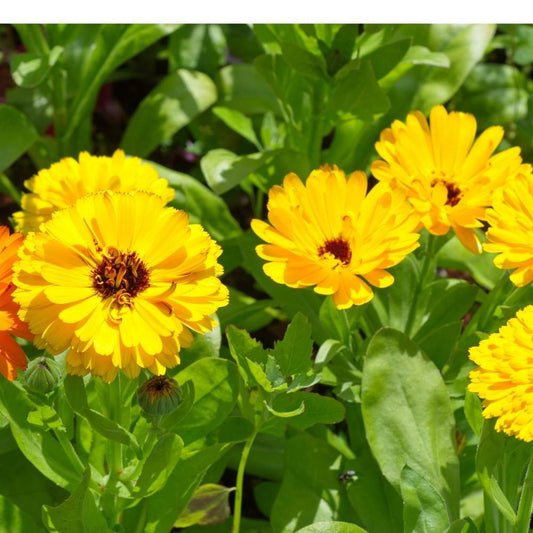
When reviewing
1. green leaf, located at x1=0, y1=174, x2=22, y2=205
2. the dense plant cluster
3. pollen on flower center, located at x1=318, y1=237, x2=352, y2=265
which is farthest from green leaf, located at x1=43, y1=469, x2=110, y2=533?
green leaf, located at x1=0, y1=174, x2=22, y2=205

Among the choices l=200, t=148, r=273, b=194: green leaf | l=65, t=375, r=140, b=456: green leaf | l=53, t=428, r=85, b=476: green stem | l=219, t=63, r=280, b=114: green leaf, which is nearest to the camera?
l=65, t=375, r=140, b=456: green leaf

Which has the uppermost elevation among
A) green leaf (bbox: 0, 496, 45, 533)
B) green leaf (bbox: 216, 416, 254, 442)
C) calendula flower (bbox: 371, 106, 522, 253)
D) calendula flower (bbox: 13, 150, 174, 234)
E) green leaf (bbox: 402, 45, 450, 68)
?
calendula flower (bbox: 13, 150, 174, 234)

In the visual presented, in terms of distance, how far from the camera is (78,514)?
114cm

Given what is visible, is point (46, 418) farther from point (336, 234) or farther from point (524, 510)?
point (524, 510)

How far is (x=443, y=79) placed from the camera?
2.02 m

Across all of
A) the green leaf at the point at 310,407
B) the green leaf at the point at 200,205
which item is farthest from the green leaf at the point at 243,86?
the green leaf at the point at 310,407

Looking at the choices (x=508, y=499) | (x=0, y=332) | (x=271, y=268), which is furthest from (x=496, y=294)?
(x=0, y=332)

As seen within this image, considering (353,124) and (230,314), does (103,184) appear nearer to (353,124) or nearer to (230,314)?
(230,314)

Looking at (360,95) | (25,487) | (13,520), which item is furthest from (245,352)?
(360,95)

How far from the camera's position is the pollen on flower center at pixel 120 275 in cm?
105

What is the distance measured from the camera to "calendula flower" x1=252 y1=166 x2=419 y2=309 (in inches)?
47.2

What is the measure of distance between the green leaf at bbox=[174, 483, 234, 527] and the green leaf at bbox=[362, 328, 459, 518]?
0.25m

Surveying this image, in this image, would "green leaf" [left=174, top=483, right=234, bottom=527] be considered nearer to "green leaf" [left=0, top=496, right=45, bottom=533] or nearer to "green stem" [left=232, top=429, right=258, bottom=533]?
"green stem" [left=232, top=429, right=258, bottom=533]

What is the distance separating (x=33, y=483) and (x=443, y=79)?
4.03 feet
